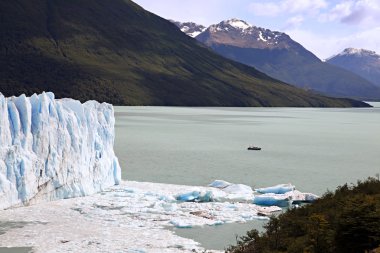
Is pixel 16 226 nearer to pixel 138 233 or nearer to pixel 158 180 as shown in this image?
pixel 138 233

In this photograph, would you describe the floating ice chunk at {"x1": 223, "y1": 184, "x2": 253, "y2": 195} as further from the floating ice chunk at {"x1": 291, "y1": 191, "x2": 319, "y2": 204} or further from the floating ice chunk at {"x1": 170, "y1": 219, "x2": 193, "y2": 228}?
→ the floating ice chunk at {"x1": 170, "y1": 219, "x2": 193, "y2": 228}

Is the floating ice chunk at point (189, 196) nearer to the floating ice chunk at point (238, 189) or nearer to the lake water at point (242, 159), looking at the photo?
the floating ice chunk at point (238, 189)

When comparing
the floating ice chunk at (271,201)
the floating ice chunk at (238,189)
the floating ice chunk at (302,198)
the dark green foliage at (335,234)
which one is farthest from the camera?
the floating ice chunk at (238,189)

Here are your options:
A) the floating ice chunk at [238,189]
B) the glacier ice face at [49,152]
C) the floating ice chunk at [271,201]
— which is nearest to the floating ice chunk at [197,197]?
the floating ice chunk at [271,201]

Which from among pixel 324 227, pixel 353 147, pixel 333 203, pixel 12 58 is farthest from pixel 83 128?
pixel 12 58

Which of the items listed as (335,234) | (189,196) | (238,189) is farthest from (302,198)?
(335,234)

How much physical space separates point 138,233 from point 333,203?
7.77m

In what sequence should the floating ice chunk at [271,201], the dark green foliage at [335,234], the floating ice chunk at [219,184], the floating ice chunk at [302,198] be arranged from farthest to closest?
the floating ice chunk at [219,184], the floating ice chunk at [302,198], the floating ice chunk at [271,201], the dark green foliage at [335,234]

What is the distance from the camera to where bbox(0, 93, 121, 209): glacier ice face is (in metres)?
23.5

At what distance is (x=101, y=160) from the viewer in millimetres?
29328

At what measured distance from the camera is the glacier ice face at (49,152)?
A: 23.5 m

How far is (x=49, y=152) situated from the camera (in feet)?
84.3

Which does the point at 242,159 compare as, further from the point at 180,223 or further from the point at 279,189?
the point at 180,223

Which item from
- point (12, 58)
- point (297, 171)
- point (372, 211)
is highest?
point (12, 58)
